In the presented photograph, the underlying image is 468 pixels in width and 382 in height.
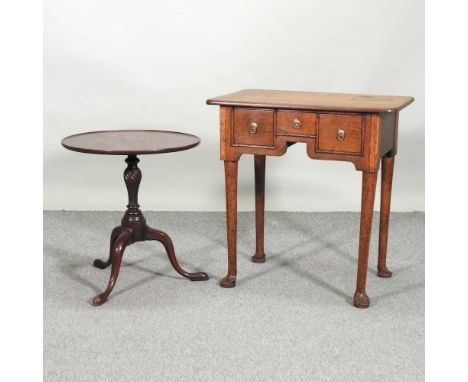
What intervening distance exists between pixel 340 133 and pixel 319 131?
0.10 meters

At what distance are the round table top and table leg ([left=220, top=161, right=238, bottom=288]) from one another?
213 mm

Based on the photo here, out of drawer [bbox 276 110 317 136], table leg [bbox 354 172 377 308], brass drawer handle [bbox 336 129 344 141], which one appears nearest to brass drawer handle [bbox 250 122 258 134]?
drawer [bbox 276 110 317 136]

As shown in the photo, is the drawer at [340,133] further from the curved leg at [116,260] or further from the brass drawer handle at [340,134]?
the curved leg at [116,260]

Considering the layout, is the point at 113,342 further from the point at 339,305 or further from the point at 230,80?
the point at 230,80

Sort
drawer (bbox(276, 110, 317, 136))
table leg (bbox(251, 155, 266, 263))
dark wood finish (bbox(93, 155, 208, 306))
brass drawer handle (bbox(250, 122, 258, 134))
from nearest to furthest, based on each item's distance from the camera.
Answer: drawer (bbox(276, 110, 317, 136))
brass drawer handle (bbox(250, 122, 258, 134))
dark wood finish (bbox(93, 155, 208, 306))
table leg (bbox(251, 155, 266, 263))

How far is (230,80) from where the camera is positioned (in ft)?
18.4

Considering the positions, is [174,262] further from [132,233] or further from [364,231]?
[364,231]

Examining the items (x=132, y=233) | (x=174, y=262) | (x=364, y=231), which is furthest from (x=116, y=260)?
(x=364, y=231)

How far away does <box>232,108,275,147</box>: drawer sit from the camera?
392cm

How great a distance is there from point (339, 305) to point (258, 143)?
87cm

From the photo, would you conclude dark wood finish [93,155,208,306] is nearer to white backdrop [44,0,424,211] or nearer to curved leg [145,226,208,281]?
curved leg [145,226,208,281]

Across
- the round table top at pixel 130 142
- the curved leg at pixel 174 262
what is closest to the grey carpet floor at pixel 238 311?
the curved leg at pixel 174 262

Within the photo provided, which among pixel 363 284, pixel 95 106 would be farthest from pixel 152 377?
pixel 95 106

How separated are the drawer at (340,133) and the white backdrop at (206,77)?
5.84 feet
